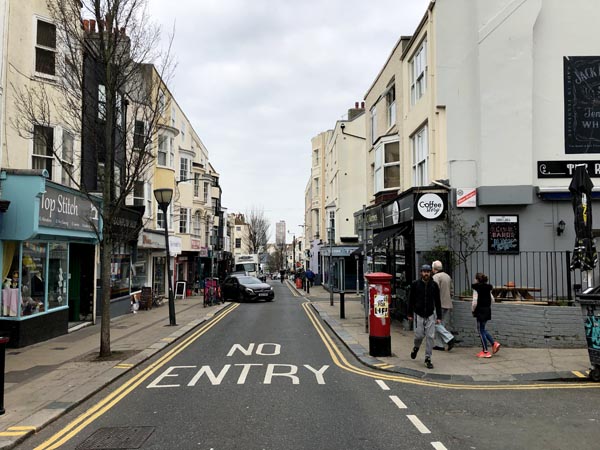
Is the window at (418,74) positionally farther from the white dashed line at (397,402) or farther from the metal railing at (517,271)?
the white dashed line at (397,402)

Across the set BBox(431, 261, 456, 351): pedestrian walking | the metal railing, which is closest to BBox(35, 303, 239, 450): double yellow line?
BBox(431, 261, 456, 351): pedestrian walking

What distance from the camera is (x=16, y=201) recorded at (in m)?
12.0

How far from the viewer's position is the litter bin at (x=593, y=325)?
8234 mm

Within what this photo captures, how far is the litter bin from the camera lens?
27.0 feet

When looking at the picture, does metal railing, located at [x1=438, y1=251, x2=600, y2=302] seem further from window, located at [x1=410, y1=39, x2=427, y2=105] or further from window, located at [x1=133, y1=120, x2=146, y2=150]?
window, located at [x1=133, y1=120, x2=146, y2=150]

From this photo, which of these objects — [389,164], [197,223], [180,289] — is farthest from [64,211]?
[197,223]

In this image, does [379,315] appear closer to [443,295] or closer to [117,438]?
[443,295]

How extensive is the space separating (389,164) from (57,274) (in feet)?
41.2

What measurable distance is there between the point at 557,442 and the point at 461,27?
39.4 feet

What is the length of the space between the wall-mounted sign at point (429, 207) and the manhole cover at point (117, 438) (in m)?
9.78

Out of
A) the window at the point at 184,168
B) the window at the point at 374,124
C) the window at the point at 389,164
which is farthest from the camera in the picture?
the window at the point at 184,168

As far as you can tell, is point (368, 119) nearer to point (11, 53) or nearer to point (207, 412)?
point (11, 53)

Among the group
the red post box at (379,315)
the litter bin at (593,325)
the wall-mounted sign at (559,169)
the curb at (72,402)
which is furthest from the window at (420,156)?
the curb at (72,402)

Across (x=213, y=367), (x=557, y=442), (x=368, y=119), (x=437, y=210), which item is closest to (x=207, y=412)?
(x=213, y=367)
